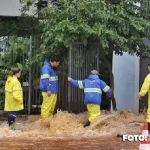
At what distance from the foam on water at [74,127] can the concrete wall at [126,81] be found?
2113mm

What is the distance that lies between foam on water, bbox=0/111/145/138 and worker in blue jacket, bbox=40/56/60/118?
293 millimetres

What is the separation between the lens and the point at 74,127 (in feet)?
31.0

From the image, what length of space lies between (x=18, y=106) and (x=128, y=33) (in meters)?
3.25

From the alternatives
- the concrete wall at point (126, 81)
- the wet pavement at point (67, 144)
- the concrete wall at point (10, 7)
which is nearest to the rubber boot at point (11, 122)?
the wet pavement at point (67, 144)

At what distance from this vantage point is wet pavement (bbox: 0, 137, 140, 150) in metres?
7.68

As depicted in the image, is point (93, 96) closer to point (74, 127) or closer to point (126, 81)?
point (74, 127)

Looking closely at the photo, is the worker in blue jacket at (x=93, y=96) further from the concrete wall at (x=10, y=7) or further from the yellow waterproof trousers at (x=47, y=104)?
the concrete wall at (x=10, y=7)

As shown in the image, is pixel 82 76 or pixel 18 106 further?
pixel 82 76

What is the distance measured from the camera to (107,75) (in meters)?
12.0

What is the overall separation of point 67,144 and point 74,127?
1.44 metres

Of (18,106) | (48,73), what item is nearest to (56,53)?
(48,73)

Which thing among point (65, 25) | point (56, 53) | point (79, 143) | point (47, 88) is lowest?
point (79, 143)

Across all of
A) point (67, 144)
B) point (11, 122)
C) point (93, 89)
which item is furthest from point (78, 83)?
point (67, 144)

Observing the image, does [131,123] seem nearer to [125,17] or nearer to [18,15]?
[125,17]
